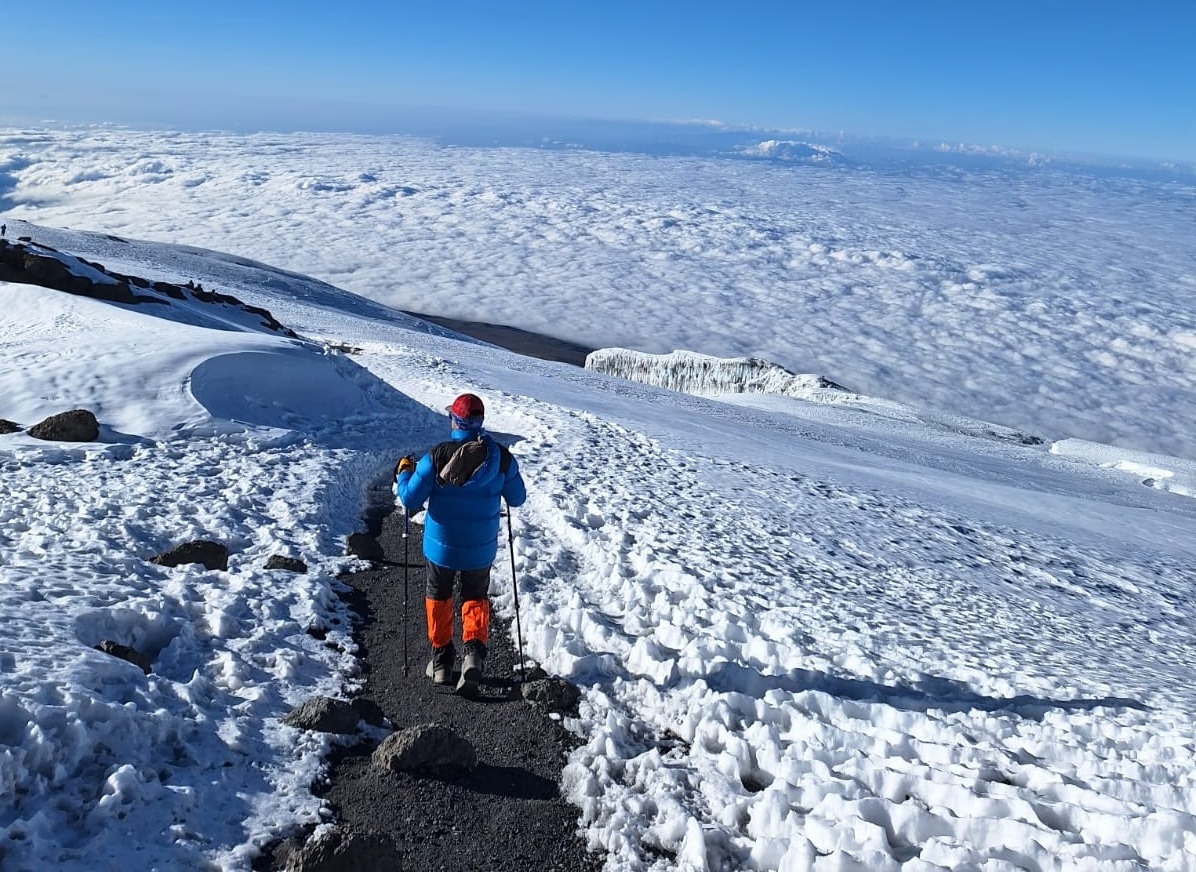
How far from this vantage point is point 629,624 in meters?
6.87

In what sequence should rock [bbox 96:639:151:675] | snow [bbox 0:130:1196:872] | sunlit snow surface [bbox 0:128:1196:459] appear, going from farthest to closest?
sunlit snow surface [bbox 0:128:1196:459]
rock [bbox 96:639:151:675]
snow [bbox 0:130:1196:872]

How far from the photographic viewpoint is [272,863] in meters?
3.80

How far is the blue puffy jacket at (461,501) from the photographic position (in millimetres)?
5531

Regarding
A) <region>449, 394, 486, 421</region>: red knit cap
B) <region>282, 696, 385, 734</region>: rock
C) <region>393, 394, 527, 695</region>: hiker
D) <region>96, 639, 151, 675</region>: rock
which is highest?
<region>449, 394, 486, 421</region>: red knit cap

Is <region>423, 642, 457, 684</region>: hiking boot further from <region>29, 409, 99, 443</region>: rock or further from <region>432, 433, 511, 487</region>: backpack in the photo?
<region>29, 409, 99, 443</region>: rock

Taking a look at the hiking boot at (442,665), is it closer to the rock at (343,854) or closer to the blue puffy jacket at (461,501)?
the blue puffy jacket at (461,501)

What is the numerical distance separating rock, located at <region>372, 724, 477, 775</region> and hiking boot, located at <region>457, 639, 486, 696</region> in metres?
0.87

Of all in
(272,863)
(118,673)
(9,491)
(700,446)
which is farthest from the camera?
(700,446)

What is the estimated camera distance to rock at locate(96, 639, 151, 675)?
16.7 feet

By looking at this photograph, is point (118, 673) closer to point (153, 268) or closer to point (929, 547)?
point (929, 547)

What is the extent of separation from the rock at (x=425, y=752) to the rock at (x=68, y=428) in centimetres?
721

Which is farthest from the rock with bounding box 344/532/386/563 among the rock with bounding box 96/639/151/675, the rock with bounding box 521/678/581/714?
the rock with bounding box 521/678/581/714

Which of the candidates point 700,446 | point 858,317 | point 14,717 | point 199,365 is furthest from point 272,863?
point 858,317

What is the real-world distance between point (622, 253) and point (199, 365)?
108874 millimetres
